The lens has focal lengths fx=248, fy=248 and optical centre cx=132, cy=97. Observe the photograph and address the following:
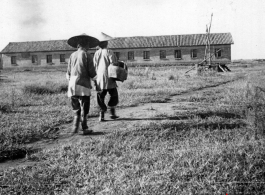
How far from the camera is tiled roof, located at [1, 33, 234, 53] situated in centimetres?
3503

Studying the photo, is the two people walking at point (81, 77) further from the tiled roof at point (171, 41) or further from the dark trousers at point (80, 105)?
the tiled roof at point (171, 41)

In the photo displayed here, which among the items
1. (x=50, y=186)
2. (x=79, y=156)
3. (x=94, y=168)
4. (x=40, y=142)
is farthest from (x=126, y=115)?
(x=50, y=186)

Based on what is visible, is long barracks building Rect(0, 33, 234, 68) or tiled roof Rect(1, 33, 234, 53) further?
tiled roof Rect(1, 33, 234, 53)

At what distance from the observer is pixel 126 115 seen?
5820 mm

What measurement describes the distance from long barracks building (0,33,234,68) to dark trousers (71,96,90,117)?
31495 millimetres

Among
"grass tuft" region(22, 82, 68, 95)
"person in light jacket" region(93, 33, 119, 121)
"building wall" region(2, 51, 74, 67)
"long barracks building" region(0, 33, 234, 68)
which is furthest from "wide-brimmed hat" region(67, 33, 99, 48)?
"building wall" region(2, 51, 74, 67)

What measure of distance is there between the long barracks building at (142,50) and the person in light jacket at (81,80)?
31.4 m

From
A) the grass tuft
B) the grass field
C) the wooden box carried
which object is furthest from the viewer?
the grass tuft

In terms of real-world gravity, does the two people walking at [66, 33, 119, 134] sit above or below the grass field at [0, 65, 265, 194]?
→ above

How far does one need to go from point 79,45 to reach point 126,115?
2047 mm

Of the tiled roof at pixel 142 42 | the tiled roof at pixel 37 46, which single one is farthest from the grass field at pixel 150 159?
the tiled roof at pixel 37 46

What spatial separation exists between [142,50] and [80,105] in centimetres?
3247

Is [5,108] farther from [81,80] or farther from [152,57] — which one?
[152,57]

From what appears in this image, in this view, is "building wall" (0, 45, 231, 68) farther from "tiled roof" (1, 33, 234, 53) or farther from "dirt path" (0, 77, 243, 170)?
"dirt path" (0, 77, 243, 170)
